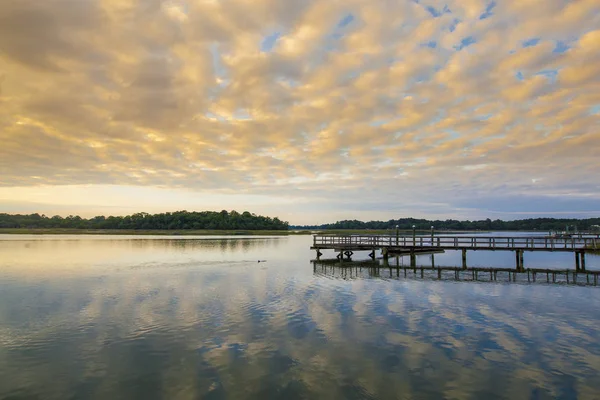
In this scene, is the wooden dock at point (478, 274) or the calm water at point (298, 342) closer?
the calm water at point (298, 342)

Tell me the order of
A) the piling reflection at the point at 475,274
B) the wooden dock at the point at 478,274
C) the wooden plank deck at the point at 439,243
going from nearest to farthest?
the piling reflection at the point at 475,274 < the wooden dock at the point at 478,274 < the wooden plank deck at the point at 439,243

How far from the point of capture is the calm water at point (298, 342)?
36.6 ft

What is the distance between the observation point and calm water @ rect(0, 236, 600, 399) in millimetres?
11148

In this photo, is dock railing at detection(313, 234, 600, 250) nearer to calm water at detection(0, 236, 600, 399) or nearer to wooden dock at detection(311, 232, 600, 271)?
wooden dock at detection(311, 232, 600, 271)

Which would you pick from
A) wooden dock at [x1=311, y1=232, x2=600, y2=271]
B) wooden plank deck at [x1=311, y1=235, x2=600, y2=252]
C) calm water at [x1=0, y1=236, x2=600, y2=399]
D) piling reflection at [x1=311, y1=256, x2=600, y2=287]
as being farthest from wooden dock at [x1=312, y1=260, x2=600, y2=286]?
calm water at [x1=0, y1=236, x2=600, y2=399]

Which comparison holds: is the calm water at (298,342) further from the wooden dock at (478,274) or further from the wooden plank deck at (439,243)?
the wooden plank deck at (439,243)

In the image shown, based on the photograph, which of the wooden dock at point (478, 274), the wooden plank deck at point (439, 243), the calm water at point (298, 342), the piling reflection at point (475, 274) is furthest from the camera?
the wooden plank deck at point (439, 243)

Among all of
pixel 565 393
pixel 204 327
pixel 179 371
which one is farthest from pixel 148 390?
pixel 565 393

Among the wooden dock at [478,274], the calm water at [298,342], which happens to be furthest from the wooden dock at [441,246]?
the calm water at [298,342]

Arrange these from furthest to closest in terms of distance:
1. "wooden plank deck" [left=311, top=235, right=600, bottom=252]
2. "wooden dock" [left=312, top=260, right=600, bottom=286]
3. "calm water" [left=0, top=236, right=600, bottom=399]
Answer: "wooden plank deck" [left=311, top=235, right=600, bottom=252]
"wooden dock" [left=312, top=260, right=600, bottom=286]
"calm water" [left=0, top=236, right=600, bottom=399]

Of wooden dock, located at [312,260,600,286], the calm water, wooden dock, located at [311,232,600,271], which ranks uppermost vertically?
wooden dock, located at [311,232,600,271]

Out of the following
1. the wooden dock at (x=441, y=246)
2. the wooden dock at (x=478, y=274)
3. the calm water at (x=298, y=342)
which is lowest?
the wooden dock at (x=478, y=274)

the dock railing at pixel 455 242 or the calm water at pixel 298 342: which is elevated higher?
the dock railing at pixel 455 242

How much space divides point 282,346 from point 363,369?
12.1 feet
